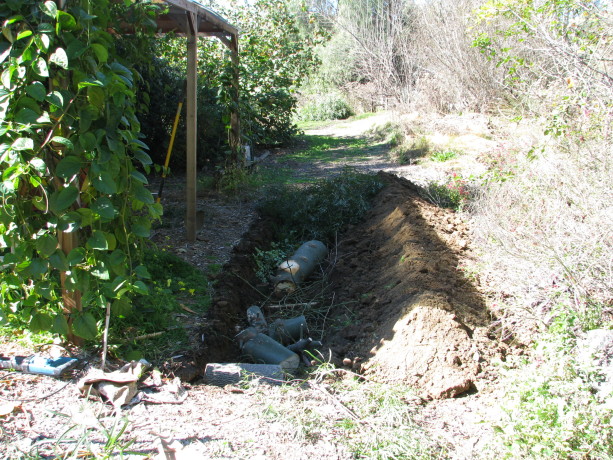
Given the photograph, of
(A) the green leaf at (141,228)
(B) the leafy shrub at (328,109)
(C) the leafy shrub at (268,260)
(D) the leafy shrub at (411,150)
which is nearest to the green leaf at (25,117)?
(A) the green leaf at (141,228)

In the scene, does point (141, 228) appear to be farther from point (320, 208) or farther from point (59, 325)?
point (320, 208)

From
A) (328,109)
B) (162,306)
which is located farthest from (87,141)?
(328,109)

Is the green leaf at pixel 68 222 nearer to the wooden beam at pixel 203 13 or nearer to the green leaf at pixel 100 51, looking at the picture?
the green leaf at pixel 100 51

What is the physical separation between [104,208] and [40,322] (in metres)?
0.87

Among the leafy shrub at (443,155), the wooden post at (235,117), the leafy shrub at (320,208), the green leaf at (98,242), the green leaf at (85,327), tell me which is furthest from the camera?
the leafy shrub at (443,155)

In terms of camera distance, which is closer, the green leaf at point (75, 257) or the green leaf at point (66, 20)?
the green leaf at point (66, 20)

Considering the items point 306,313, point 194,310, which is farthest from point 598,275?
point 194,310

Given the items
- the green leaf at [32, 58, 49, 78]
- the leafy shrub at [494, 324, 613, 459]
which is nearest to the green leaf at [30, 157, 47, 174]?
the green leaf at [32, 58, 49, 78]

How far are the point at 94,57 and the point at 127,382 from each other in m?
2.00

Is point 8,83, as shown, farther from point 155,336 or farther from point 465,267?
point 465,267

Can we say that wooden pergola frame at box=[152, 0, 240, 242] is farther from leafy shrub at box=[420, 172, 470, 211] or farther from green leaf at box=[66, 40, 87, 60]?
leafy shrub at box=[420, 172, 470, 211]

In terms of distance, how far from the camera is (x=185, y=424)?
9.89ft

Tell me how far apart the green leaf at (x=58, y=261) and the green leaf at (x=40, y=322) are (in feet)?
1.30

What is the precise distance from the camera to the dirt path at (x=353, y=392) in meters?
2.83
